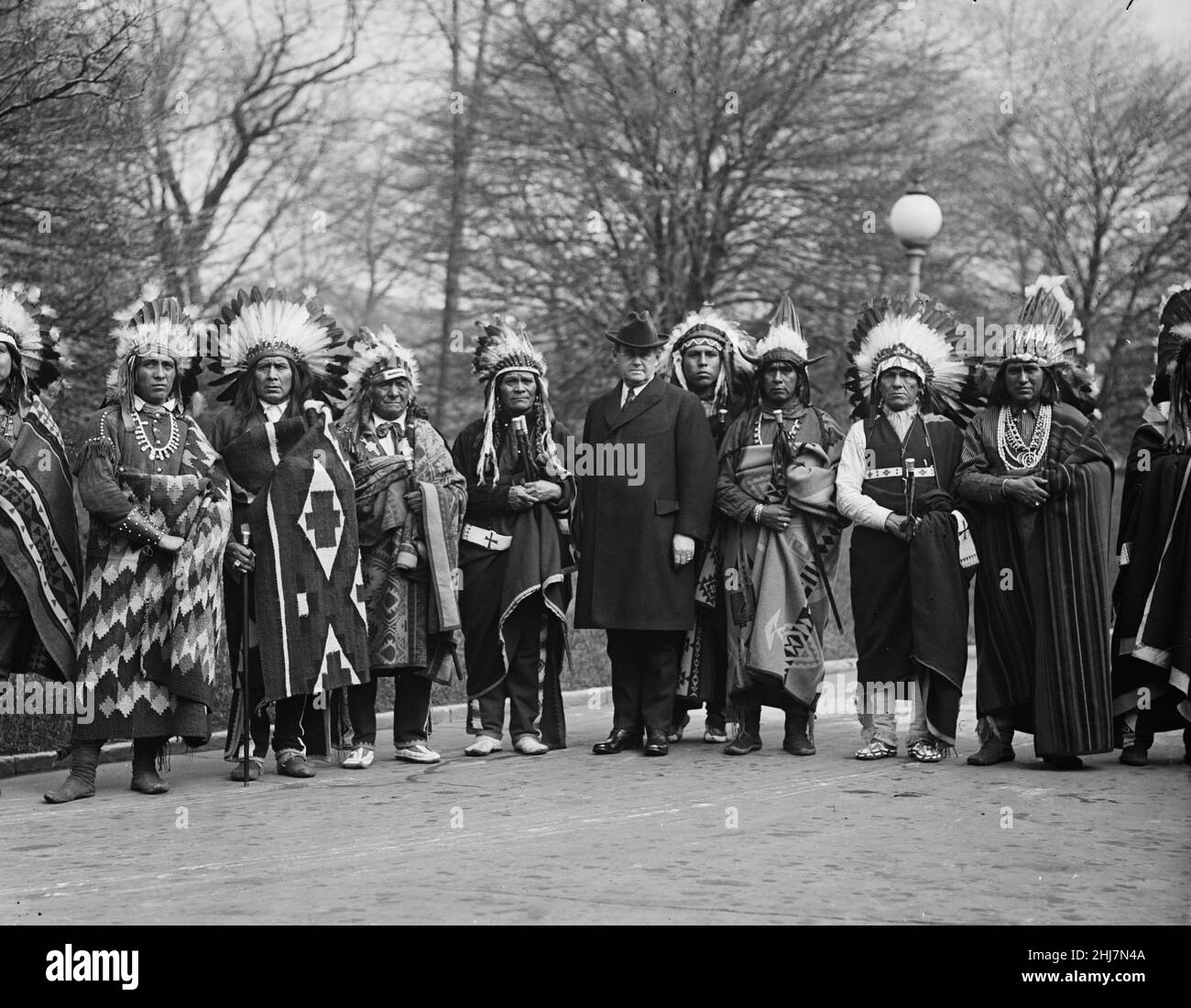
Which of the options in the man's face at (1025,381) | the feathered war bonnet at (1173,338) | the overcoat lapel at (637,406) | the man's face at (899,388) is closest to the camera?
the feathered war bonnet at (1173,338)

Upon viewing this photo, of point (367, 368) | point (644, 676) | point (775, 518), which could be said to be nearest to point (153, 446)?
point (367, 368)

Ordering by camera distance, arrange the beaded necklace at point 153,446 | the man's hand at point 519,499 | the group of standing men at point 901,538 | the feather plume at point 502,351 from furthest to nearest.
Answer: the feather plume at point 502,351 → the man's hand at point 519,499 → the group of standing men at point 901,538 → the beaded necklace at point 153,446

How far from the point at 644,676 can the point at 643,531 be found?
0.82 m

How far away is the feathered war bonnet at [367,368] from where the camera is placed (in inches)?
397

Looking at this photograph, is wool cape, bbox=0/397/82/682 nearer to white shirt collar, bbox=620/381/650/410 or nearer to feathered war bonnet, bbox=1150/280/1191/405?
white shirt collar, bbox=620/381/650/410

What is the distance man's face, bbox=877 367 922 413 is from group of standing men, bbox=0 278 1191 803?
0.02 metres

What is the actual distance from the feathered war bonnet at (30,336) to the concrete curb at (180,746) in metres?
1.97

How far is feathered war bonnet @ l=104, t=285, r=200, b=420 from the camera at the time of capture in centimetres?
930

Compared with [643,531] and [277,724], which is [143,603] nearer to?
[277,724]

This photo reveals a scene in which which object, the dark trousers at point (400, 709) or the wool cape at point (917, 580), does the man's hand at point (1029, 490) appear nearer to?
the wool cape at point (917, 580)

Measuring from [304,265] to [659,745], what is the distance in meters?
17.9

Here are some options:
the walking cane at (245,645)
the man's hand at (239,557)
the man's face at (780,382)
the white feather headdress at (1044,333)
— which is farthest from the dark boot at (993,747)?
the man's hand at (239,557)

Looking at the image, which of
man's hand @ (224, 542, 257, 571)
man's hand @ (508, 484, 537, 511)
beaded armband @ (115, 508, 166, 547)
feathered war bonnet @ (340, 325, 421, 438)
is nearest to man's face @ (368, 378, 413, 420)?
feathered war bonnet @ (340, 325, 421, 438)
